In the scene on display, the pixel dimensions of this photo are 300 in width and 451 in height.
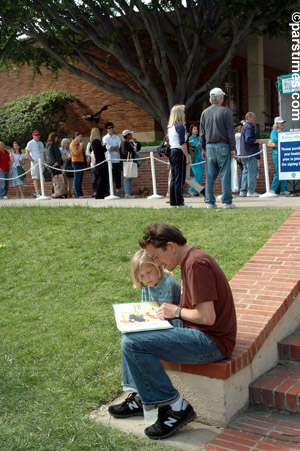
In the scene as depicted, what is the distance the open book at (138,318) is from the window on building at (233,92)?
808 inches

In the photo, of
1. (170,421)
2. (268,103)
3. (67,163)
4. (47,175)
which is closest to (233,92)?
(268,103)

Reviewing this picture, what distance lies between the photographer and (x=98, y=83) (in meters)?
18.3

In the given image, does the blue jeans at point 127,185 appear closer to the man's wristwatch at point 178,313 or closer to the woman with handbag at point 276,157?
the woman with handbag at point 276,157

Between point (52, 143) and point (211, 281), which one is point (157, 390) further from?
point (52, 143)

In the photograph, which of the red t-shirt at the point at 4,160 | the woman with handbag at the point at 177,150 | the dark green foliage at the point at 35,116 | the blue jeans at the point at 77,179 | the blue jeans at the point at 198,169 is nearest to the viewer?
the woman with handbag at the point at 177,150

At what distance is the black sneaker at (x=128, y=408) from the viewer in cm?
384

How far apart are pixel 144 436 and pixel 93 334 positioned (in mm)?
1638

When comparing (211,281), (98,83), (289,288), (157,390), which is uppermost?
(98,83)

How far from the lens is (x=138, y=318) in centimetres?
380

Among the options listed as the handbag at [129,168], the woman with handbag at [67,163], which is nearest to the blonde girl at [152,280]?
the handbag at [129,168]

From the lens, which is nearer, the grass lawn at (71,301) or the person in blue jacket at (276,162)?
the grass lawn at (71,301)

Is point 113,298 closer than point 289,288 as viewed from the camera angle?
No

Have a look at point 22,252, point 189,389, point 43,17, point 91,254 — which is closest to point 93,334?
point 189,389

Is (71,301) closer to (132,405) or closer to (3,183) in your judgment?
(132,405)
